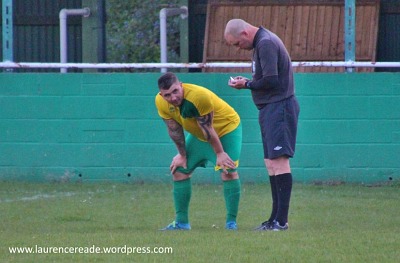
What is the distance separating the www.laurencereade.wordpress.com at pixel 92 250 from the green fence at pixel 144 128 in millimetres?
4882

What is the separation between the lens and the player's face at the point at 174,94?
706 cm

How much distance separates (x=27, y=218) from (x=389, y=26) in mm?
7990

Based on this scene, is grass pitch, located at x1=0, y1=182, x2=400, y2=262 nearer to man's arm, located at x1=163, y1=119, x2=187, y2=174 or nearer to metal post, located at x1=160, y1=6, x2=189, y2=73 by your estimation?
man's arm, located at x1=163, y1=119, x2=187, y2=174

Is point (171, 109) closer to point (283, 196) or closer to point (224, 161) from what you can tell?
point (224, 161)

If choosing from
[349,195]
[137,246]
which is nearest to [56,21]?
[349,195]

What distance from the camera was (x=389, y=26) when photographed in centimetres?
1444

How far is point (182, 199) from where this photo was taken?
7.50 m

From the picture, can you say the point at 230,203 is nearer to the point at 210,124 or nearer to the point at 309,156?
the point at 210,124

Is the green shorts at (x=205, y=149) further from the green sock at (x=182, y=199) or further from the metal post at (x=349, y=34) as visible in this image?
the metal post at (x=349, y=34)

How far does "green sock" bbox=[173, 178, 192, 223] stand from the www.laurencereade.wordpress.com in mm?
1347

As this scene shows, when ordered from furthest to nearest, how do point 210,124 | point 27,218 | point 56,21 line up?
1. point 56,21
2. point 27,218
3. point 210,124

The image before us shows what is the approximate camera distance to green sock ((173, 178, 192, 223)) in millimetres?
7496

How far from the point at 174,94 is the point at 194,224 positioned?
4.68ft

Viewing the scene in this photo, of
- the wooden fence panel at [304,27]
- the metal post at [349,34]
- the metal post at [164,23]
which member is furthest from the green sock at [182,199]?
the wooden fence panel at [304,27]
